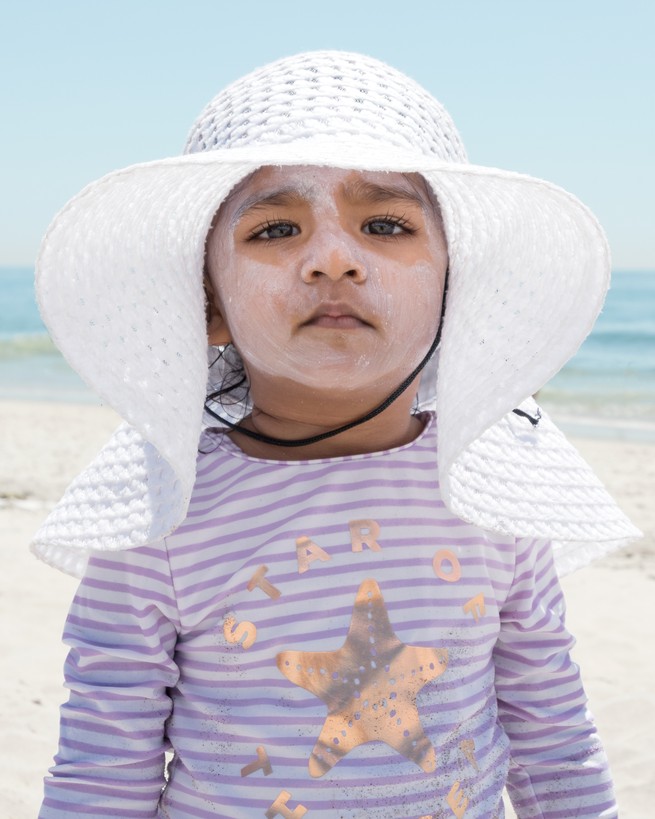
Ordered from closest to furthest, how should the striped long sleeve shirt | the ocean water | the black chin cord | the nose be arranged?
the nose < the striped long sleeve shirt < the black chin cord < the ocean water

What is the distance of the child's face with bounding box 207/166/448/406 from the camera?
146cm

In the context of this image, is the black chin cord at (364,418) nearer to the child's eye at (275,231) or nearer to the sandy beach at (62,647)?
the child's eye at (275,231)

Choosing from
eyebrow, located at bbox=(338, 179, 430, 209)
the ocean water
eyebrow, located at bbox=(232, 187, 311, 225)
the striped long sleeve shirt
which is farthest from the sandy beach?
the ocean water

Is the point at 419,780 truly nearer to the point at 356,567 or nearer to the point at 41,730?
the point at 356,567

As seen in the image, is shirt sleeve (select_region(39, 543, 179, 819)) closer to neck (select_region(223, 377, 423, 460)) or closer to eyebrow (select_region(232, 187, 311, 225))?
neck (select_region(223, 377, 423, 460))

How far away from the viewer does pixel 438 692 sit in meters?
1.57

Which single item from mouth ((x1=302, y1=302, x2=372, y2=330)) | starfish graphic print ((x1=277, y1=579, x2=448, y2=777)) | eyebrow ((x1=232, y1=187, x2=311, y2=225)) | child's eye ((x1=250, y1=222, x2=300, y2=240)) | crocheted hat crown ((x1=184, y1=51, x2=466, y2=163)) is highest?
crocheted hat crown ((x1=184, y1=51, x2=466, y2=163))

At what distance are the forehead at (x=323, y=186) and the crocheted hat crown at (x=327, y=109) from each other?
0.05 meters

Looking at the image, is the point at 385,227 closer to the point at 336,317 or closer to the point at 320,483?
the point at 336,317

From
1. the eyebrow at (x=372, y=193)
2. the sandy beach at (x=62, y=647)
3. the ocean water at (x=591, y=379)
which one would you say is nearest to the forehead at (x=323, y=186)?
the eyebrow at (x=372, y=193)

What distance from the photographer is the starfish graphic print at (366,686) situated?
1.53m

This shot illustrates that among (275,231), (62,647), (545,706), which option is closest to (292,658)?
(545,706)

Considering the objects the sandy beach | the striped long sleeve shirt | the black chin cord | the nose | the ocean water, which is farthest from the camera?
the ocean water

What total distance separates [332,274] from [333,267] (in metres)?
0.01
